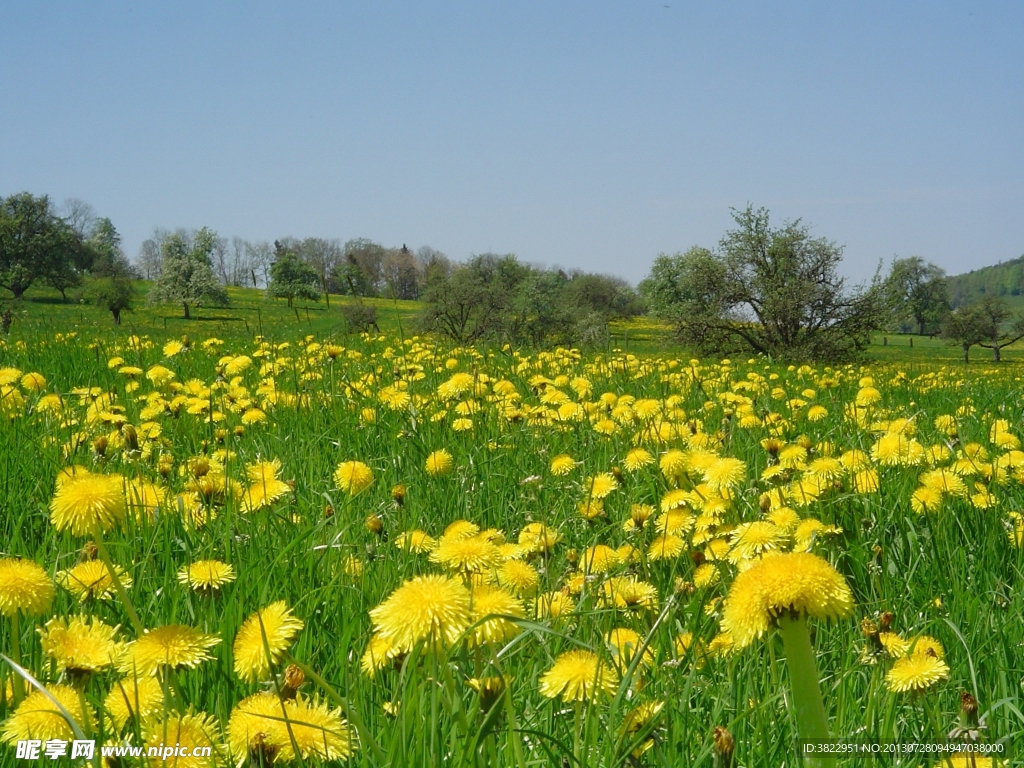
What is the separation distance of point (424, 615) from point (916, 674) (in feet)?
2.75

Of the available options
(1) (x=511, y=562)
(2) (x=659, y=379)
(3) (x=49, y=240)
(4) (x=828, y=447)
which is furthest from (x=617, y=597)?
(3) (x=49, y=240)

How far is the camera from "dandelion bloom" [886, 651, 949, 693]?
1376 mm

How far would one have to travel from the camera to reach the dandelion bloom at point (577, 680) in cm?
121

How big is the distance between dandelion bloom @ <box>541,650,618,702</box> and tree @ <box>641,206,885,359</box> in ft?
65.8

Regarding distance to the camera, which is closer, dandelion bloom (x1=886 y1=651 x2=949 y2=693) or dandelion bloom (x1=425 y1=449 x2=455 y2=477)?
dandelion bloom (x1=886 y1=651 x2=949 y2=693)

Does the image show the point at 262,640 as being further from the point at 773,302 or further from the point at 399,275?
the point at 773,302

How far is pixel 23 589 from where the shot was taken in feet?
4.23

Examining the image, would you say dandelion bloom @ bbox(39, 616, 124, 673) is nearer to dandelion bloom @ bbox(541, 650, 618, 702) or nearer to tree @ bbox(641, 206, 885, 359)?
dandelion bloom @ bbox(541, 650, 618, 702)

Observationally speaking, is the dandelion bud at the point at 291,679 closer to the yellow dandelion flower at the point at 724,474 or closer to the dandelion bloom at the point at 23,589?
the dandelion bloom at the point at 23,589

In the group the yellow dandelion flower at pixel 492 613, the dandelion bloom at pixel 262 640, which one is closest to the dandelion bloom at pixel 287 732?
the dandelion bloom at pixel 262 640

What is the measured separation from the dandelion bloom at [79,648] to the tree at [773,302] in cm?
2030

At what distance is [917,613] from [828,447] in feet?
5.38

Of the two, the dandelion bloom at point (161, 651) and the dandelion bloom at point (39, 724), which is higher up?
the dandelion bloom at point (161, 651)

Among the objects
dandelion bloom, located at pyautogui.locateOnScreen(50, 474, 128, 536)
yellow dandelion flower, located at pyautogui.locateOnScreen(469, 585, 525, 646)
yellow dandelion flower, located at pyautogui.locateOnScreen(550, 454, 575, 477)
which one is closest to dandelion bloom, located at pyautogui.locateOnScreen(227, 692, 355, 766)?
yellow dandelion flower, located at pyautogui.locateOnScreen(469, 585, 525, 646)
